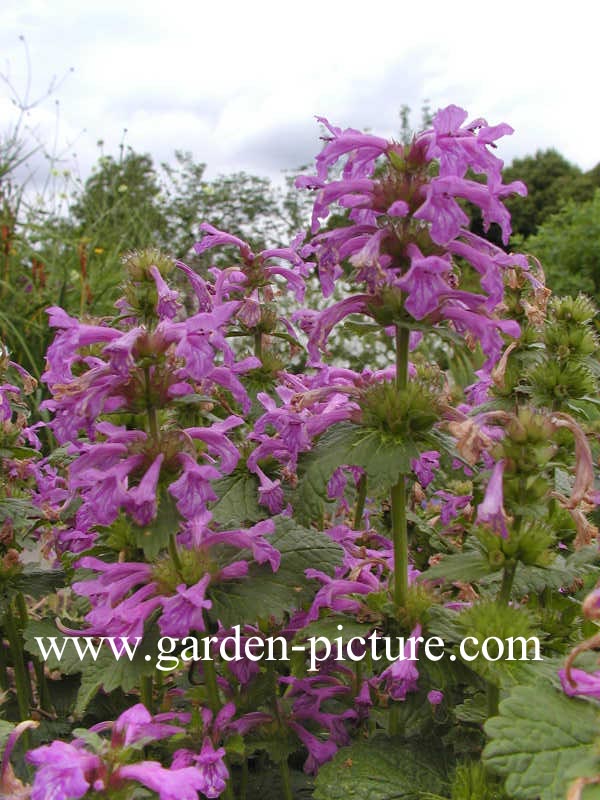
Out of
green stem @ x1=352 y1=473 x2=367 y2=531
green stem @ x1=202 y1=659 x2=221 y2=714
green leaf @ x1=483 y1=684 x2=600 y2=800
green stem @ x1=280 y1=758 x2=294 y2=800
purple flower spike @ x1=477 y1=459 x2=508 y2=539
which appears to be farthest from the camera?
green stem @ x1=352 y1=473 x2=367 y2=531

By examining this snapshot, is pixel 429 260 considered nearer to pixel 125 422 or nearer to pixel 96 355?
pixel 125 422

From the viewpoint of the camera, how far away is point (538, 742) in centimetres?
121

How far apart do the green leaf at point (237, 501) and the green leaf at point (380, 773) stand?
0.58 metres

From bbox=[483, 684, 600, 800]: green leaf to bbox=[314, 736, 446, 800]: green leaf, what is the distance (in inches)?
18.3

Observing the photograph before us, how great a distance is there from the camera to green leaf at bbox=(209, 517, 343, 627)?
66.2 inches

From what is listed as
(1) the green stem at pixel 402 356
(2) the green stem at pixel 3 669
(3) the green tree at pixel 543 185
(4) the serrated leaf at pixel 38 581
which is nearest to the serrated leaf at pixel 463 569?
(1) the green stem at pixel 402 356

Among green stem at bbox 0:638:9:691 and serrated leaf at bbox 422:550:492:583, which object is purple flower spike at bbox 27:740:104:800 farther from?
green stem at bbox 0:638:9:691

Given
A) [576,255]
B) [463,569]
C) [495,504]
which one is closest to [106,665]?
[463,569]

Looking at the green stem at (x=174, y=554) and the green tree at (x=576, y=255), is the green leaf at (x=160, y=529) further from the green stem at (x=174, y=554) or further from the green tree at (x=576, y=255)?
the green tree at (x=576, y=255)

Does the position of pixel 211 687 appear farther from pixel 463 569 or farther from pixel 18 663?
pixel 18 663

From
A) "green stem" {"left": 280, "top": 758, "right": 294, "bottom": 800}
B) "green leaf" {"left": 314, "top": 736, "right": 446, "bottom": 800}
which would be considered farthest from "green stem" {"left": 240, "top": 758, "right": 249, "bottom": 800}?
"green leaf" {"left": 314, "top": 736, "right": 446, "bottom": 800}

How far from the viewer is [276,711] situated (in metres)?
2.05

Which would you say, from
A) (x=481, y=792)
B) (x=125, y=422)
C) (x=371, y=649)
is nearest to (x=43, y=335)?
(x=125, y=422)

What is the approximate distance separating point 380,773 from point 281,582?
0.46m
